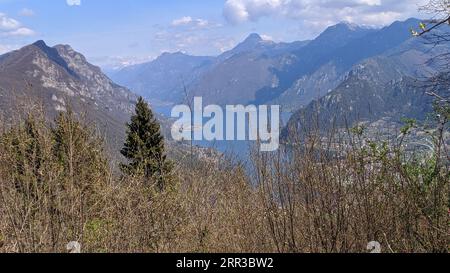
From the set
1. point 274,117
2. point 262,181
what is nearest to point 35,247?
point 262,181

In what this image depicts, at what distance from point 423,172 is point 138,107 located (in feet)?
77.8

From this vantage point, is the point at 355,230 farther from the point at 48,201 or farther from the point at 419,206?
the point at 48,201

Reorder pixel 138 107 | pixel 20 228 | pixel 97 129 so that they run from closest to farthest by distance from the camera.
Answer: pixel 20 228
pixel 97 129
pixel 138 107

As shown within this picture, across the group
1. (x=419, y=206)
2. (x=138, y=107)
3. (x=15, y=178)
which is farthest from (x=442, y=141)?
(x=138, y=107)

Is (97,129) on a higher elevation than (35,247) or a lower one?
higher

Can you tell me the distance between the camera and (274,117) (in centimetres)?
619

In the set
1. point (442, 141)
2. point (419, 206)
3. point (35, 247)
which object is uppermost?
point (442, 141)

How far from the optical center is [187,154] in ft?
26.5

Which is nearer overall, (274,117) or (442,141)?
(442,141)
